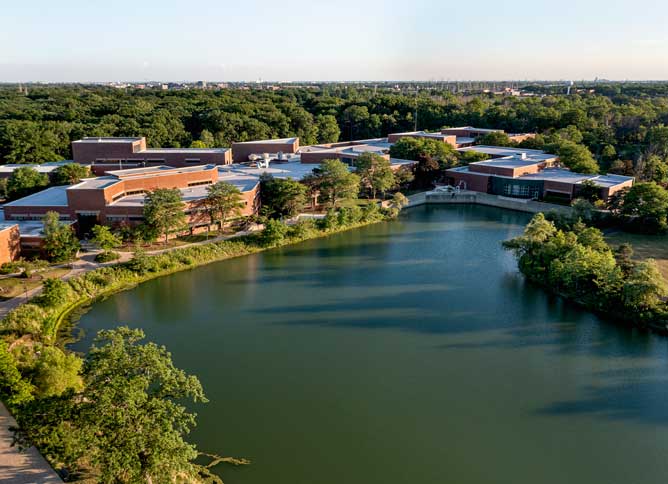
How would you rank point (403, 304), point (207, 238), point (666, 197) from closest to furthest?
point (403, 304), point (207, 238), point (666, 197)

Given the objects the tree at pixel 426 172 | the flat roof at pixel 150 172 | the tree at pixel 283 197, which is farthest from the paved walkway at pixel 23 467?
the tree at pixel 426 172

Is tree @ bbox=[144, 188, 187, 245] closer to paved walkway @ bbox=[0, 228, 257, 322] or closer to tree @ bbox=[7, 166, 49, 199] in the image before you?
paved walkway @ bbox=[0, 228, 257, 322]

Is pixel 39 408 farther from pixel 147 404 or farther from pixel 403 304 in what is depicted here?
pixel 403 304

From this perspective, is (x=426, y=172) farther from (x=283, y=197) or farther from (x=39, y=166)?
(x=39, y=166)

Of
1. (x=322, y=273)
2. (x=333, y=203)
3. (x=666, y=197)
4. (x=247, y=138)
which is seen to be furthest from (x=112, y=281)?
(x=247, y=138)

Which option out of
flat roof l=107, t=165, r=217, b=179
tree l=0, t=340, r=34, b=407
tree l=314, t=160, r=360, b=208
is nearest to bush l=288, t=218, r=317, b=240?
tree l=314, t=160, r=360, b=208

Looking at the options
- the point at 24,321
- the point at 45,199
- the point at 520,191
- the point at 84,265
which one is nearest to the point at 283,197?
the point at 84,265
